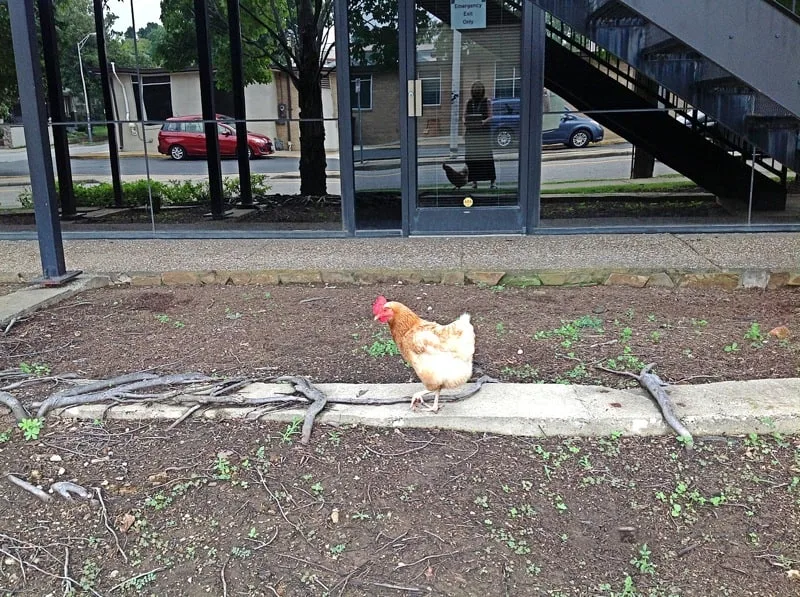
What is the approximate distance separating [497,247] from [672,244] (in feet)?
5.60

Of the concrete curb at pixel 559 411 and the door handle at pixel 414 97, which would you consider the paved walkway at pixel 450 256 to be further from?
the concrete curb at pixel 559 411

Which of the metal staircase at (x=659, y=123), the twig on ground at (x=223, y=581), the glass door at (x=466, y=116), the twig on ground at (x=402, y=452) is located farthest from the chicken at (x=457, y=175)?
the twig on ground at (x=223, y=581)

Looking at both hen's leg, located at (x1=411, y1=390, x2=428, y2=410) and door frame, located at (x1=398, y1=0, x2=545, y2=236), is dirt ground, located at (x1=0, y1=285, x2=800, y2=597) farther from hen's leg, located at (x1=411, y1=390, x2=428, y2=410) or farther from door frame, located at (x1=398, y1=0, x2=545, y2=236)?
door frame, located at (x1=398, y1=0, x2=545, y2=236)

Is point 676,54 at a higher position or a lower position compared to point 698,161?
higher

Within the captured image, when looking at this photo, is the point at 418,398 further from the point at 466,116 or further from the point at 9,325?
the point at 466,116

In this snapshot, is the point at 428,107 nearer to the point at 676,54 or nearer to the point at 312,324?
the point at 676,54

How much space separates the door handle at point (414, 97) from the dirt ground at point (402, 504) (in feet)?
12.5

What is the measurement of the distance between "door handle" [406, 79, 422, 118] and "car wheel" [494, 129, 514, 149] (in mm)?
866

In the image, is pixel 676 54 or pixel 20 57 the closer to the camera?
pixel 20 57

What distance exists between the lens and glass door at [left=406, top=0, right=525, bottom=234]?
6922 mm

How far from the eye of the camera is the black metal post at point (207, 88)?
29.0ft

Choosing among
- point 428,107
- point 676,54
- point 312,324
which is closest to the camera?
point 312,324

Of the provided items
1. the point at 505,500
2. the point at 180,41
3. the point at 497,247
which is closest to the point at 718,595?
the point at 505,500

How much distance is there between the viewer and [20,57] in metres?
5.34
